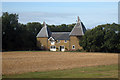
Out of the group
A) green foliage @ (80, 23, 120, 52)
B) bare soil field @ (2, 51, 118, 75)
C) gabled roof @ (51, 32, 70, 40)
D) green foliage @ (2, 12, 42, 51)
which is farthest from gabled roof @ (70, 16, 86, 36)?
bare soil field @ (2, 51, 118, 75)

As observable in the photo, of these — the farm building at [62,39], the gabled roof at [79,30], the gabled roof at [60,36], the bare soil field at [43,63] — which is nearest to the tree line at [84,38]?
the farm building at [62,39]

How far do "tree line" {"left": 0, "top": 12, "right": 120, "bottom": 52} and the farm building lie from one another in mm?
2908

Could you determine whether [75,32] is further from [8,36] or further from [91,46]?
[8,36]

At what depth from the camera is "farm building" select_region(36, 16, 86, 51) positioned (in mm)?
69625

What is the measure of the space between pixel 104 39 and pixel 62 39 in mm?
16902

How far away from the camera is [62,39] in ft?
236

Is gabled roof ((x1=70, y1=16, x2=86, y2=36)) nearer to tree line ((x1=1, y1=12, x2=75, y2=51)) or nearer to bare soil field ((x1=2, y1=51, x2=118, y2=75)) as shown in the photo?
tree line ((x1=1, y1=12, x2=75, y2=51))

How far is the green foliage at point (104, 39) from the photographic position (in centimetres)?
5722

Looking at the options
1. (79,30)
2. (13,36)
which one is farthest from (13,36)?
(79,30)

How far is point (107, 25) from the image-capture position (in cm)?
6041

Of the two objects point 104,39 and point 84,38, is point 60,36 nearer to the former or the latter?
point 84,38

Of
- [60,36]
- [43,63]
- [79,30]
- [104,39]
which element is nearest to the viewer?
[43,63]

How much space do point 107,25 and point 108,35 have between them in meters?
3.98

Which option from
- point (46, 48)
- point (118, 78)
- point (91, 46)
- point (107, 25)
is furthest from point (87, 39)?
point (118, 78)
